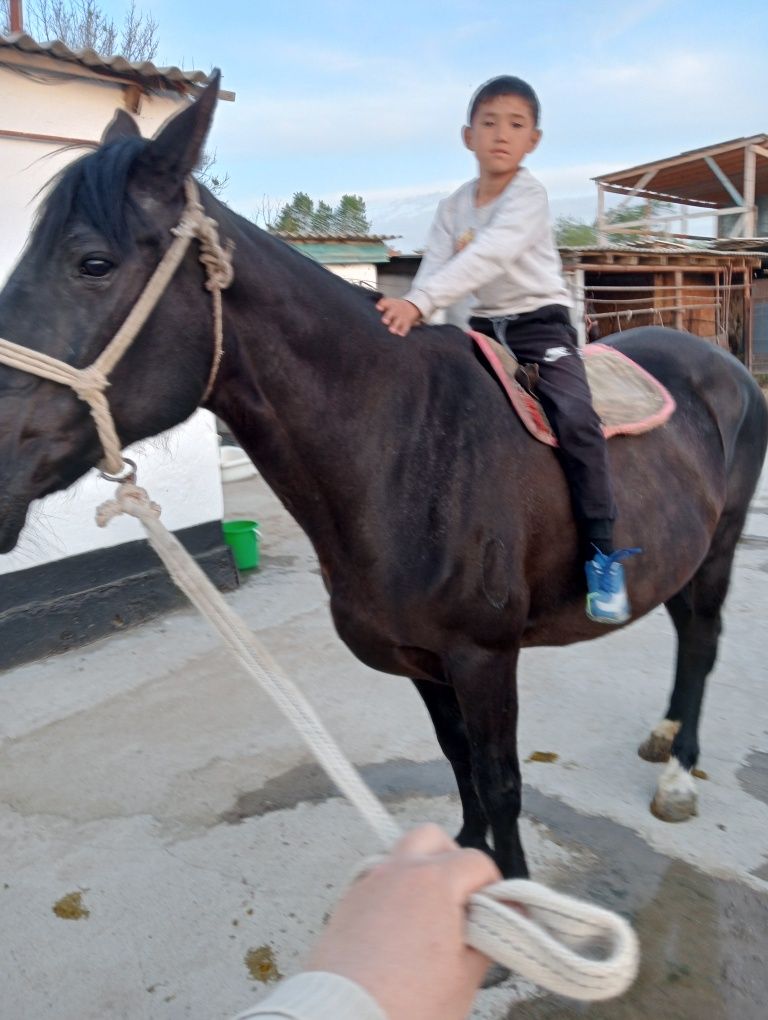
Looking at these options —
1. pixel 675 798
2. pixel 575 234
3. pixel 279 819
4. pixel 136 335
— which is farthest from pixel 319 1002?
pixel 575 234

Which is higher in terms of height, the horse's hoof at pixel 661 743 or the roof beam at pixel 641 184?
the roof beam at pixel 641 184

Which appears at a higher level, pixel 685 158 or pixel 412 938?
pixel 685 158

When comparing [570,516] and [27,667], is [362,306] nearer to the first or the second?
[570,516]

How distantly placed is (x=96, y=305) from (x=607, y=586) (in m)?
1.50

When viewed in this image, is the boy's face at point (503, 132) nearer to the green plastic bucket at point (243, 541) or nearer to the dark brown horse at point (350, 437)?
the dark brown horse at point (350, 437)

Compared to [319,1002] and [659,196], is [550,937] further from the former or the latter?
[659,196]

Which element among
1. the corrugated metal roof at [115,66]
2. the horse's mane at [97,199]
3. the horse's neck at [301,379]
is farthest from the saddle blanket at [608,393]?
the corrugated metal roof at [115,66]

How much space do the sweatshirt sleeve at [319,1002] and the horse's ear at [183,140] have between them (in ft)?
4.72

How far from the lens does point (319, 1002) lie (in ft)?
2.14

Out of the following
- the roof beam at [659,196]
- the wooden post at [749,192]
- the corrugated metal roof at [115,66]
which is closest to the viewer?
the corrugated metal roof at [115,66]

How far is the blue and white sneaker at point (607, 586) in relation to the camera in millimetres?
2111

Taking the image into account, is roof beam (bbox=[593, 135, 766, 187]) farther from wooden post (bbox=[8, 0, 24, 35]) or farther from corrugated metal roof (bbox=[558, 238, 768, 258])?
wooden post (bbox=[8, 0, 24, 35])

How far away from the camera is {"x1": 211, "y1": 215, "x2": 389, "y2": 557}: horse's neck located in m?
1.68

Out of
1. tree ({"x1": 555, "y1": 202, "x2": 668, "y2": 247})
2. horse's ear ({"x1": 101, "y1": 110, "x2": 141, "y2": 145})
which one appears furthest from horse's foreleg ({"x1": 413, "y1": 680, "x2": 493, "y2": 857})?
tree ({"x1": 555, "y1": 202, "x2": 668, "y2": 247})
